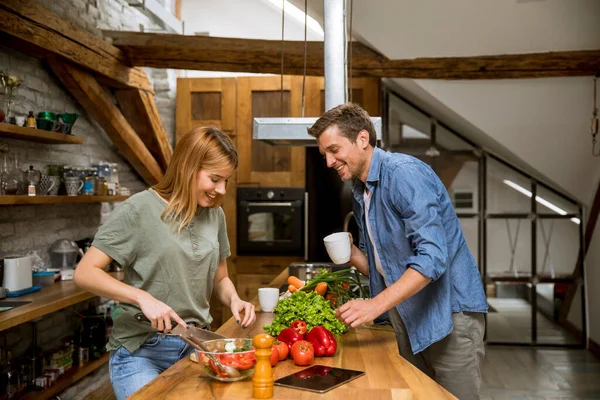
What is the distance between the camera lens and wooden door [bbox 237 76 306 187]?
6.38 meters

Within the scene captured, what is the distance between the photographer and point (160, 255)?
219 centimetres

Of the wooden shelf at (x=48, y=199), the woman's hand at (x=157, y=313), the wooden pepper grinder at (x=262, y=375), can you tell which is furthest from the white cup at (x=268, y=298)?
the wooden shelf at (x=48, y=199)

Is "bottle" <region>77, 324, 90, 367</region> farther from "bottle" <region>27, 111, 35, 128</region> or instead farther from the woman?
the woman

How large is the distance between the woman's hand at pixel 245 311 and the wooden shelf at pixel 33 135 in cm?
209

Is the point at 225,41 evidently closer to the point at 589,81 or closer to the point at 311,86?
the point at 311,86

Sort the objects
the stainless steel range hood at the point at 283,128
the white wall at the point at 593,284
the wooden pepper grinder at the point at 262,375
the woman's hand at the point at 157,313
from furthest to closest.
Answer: the white wall at the point at 593,284, the stainless steel range hood at the point at 283,128, the woman's hand at the point at 157,313, the wooden pepper grinder at the point at 262,375

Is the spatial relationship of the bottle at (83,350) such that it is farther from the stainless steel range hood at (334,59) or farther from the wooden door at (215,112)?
the stainless steel range hood at (334,59)

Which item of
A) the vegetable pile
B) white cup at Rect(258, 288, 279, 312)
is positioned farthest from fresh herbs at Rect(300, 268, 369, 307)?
white cup at Rect(258, 288, 279, 312)

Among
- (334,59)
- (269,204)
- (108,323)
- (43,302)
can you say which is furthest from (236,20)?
(43,302)

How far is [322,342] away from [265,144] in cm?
428

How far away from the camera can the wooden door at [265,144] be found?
6.38 metres

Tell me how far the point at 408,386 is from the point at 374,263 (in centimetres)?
76

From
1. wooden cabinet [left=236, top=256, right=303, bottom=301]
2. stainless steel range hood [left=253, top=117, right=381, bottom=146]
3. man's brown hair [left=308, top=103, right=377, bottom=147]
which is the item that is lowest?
wooden cabinet [left=236, top=256, right=303, bottom=301]

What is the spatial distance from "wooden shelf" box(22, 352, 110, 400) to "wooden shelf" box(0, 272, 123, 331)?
0.54 meters
